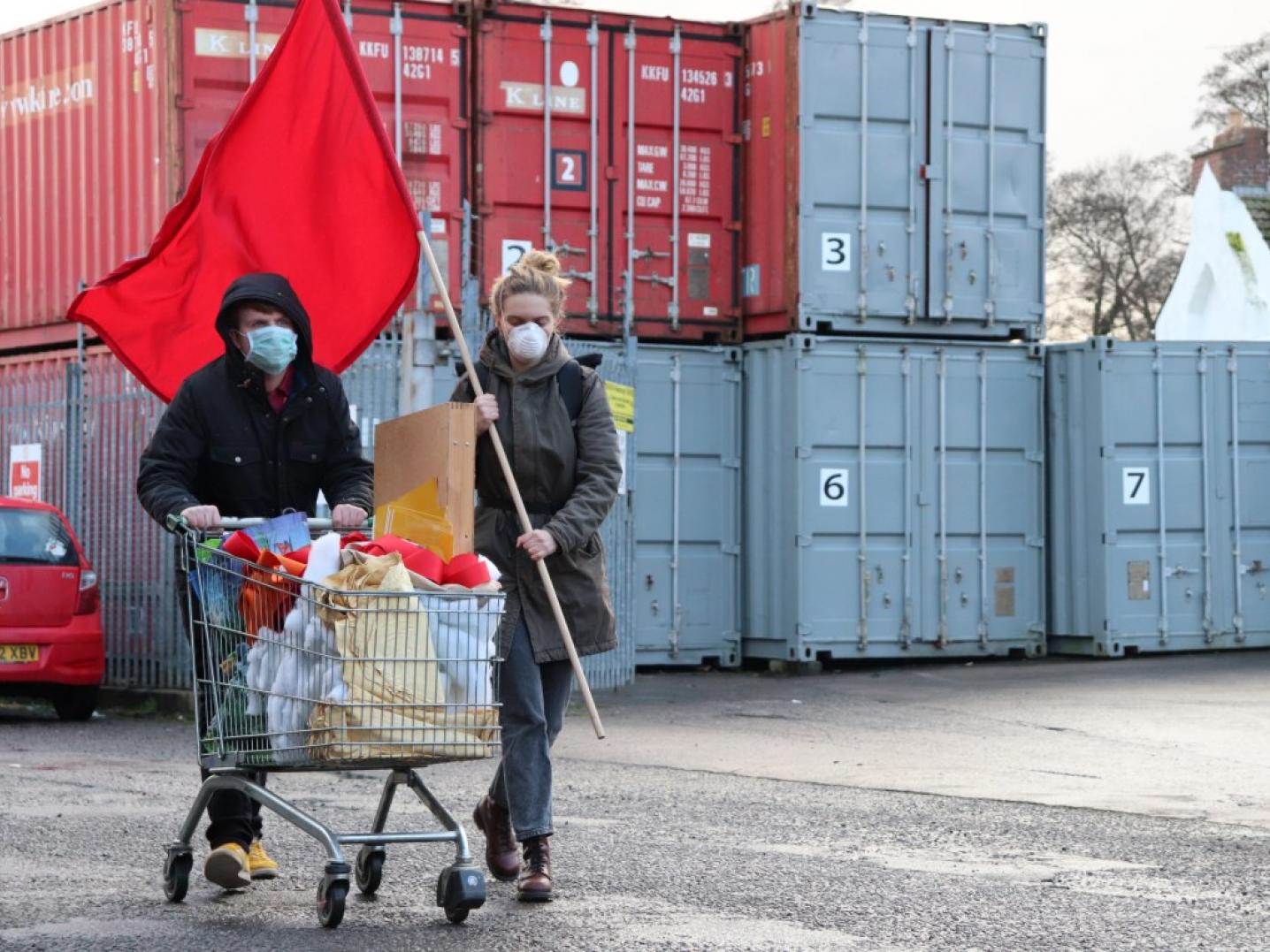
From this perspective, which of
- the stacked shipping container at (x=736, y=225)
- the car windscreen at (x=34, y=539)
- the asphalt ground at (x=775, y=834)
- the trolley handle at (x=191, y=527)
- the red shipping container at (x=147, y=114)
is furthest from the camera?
the stacked shipping container at (x=736, y=225)

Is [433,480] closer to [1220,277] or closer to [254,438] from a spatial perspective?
[254,438]

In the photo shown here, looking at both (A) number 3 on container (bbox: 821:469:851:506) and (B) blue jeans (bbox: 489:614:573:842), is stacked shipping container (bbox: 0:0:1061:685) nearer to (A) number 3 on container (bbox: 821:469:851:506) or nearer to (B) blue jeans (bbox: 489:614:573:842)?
(A) number 3 on container (bbox: 821:469:851:506)

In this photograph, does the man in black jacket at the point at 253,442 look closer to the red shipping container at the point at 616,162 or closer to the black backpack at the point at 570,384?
the black backpack at the point at 570,384

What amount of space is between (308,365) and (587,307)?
10.2 metres

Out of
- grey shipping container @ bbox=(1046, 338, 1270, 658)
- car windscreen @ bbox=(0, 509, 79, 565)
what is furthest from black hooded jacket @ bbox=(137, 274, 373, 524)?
grey shipping container @ bbox=(1046, 338, 1270, 658)

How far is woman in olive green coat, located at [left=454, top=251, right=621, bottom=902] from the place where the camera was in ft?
21.6

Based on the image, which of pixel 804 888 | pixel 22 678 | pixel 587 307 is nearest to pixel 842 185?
pixel 587 307

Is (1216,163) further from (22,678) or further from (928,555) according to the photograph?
(22,678)

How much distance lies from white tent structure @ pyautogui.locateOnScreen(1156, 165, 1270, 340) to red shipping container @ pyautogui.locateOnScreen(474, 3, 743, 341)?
1826 cm

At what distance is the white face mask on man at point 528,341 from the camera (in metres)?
6.66

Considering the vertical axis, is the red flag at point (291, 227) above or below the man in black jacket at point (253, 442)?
above

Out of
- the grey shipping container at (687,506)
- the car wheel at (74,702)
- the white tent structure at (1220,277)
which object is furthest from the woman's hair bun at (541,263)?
the white tent structure at (1220,277)

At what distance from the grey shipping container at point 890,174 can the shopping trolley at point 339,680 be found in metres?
Result: 11.3

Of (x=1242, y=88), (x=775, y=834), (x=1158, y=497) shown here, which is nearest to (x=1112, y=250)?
(x=1242, y=88)
